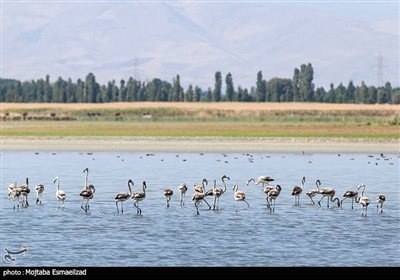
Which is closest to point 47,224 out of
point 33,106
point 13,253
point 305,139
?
point 13,253

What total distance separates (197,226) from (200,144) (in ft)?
130

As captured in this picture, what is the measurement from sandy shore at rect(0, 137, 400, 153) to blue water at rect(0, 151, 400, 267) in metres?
16.7

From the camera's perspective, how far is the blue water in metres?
21.1

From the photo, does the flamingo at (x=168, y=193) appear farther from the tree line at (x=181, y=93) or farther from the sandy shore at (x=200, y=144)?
the tree line at (x=181, y=93)

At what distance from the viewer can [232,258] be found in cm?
2098

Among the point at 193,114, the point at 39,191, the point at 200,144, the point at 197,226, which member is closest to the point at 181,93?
the point at 193,114

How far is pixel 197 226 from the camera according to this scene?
26094mm

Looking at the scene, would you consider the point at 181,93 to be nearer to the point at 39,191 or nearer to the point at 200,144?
the point at 200,144

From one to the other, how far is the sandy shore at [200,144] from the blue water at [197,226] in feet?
54.7

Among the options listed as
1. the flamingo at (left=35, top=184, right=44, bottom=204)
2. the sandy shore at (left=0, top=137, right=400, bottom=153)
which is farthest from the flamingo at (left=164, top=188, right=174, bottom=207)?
the sandy shore at (left=0, top=137, right=400, bottom=153)

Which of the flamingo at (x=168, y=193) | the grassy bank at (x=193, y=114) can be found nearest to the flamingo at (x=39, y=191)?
the flamingo at (x=168, y=193)

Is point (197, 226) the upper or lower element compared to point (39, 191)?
lower

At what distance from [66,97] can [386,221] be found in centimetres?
13965

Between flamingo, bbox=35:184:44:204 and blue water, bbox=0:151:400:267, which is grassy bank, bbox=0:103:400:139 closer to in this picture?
blue water, bbox=0:151:400:267
